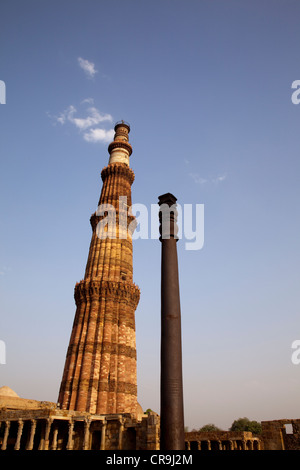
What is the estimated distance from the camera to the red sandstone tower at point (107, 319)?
23.0 m

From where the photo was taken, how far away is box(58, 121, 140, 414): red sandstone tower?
23.0m

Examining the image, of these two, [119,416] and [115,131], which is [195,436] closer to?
[119,416]

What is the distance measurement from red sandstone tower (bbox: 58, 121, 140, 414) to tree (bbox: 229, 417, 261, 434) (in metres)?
41.2

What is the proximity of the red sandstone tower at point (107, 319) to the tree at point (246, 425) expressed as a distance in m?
41.2

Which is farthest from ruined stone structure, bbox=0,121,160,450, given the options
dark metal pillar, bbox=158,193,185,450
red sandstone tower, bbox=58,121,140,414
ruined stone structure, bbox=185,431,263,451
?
dark metal pillar, bbox=158,193,185,450

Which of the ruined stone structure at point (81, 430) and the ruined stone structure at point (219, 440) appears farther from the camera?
the ruined stone structure at point (219, 440)

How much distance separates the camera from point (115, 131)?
38.6m

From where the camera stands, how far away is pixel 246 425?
58750 mm

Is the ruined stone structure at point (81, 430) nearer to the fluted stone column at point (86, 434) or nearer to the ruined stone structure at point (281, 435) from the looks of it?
the fluted stone column at point (86, 434)

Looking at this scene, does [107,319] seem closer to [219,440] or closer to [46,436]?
[46,436]

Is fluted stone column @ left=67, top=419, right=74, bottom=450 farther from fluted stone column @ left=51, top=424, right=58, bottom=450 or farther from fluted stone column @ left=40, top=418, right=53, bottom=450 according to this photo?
fluted stone column @ left=40, top=418, right=53, bottom=450

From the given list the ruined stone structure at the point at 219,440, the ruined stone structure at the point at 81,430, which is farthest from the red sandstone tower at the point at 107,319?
the ruined stone structure at the point at 219,440

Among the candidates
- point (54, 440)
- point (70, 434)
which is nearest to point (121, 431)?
point (70, 434)
